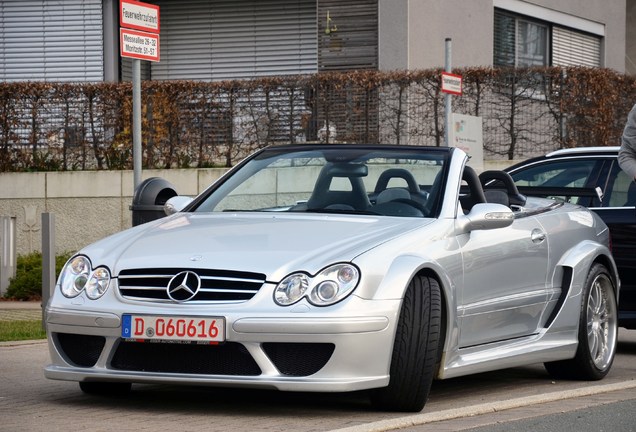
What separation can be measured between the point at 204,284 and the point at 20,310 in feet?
28.1

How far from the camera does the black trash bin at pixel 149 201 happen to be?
10188mm

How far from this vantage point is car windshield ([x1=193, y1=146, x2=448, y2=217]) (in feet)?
25.7

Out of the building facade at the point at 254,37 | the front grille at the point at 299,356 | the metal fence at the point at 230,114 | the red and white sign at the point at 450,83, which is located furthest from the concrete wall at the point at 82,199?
the front grille at the point at 299,356

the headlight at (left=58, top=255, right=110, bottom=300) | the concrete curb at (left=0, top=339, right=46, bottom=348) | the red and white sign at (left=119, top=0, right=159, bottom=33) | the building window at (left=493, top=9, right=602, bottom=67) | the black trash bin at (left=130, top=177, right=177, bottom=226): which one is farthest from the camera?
the building window at (left=493, top=9, right=602, bottom=67)

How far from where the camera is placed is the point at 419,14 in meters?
22.1

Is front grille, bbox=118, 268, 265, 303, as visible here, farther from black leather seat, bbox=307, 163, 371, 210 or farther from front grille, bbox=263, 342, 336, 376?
black leather seat, bbox=307, 163, 371, 210

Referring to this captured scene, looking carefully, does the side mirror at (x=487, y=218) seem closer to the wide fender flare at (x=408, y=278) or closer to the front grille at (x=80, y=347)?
the wide fender flare at (x=408, y=278)

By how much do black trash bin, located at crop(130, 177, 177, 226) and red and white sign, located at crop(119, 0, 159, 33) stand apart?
1271 mm

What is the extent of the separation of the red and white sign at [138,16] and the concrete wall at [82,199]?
26.1 ft

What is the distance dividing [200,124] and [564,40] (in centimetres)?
1063

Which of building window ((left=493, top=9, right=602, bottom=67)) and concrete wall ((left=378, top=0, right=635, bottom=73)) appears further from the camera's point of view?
building window ((left=493, top=9, right=602, bottom=67))

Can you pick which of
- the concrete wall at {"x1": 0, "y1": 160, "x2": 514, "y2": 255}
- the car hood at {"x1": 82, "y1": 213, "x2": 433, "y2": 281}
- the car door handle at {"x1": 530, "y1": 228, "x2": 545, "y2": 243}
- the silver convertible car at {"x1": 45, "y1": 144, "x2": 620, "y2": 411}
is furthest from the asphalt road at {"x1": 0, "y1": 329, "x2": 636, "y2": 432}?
the concrete wall at {"x1": 0, "y1": 160, "x2": 514, "y2": 255}

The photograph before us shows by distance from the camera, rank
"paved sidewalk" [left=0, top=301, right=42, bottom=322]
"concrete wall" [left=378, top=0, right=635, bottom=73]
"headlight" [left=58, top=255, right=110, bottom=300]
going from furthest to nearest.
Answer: "concrete wall" [left=378, top=0, right=635, bottom=73]
"paved sidewalk" [left=0, top=301, right=42, bottom=322]
"headlight" [left=58, top=255, right=110, bottom=300]

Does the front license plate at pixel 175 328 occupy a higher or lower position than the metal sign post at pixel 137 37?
lower
